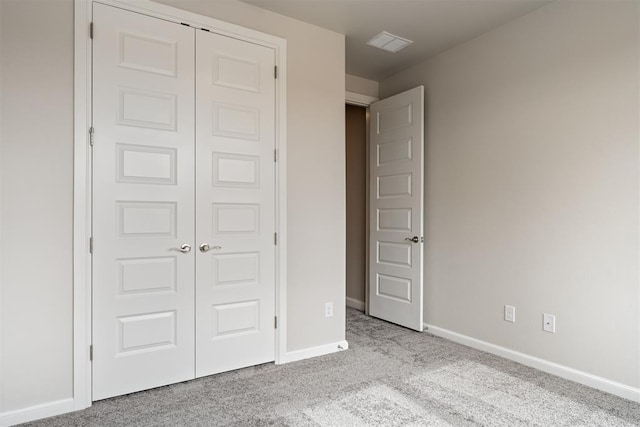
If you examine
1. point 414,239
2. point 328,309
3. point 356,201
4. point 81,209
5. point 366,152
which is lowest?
point 328,309

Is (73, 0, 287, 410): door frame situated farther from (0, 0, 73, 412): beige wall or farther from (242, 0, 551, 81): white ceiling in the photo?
(242, 0, 551, 81): white ceiling

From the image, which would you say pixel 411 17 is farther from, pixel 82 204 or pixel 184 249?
pixel 82 204

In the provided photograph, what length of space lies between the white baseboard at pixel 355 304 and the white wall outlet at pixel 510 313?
6.09ft

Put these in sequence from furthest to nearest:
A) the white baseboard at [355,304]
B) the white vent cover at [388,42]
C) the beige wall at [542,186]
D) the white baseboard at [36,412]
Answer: the white baseboard at [355,304]
the white vent cover at [388,42]
the beige wall at [542,186]
the white baseboard at [36,412]

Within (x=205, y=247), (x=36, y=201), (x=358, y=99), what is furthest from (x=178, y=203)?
(x=358, y=99)

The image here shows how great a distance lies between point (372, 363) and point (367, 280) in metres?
1.58

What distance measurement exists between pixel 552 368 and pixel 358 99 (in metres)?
3.04

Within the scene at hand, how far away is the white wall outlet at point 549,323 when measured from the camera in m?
2.77

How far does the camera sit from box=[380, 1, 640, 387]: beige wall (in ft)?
7.97

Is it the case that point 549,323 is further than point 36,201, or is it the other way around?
point 549,323

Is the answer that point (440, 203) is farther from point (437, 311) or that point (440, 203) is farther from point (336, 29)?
point (336, 29)

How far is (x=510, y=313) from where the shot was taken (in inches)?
120

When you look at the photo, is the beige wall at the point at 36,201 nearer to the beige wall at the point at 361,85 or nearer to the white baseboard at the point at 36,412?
the white baseboard at the point at 36,412

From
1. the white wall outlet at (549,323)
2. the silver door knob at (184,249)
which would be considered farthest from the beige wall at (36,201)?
the white wall outlet at (549,323)
